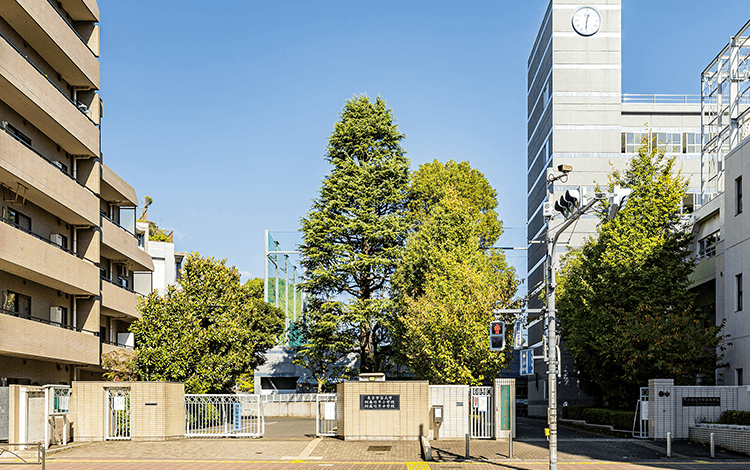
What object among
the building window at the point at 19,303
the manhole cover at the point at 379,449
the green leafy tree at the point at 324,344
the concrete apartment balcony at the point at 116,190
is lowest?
the manhole cover at the point at 379,449

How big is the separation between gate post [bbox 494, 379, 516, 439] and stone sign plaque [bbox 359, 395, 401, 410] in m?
3.70

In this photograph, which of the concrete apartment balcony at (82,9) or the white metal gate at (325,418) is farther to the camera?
the concrete apartment balcony at (82,9)

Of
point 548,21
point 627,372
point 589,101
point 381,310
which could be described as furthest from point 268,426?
point 548,21

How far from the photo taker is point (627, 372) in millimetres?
33719

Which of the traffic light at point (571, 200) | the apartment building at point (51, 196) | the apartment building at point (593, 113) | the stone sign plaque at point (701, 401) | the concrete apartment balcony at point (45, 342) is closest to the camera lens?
the traffic light at point (571, 200)

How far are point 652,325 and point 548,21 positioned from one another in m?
45.5

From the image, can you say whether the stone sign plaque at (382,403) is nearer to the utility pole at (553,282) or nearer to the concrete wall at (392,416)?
the concrete wall at (392,416)

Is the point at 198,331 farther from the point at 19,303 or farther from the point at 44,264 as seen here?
the point at 19,303

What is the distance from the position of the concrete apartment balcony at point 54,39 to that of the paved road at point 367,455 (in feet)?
57.9

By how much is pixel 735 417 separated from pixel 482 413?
918cm

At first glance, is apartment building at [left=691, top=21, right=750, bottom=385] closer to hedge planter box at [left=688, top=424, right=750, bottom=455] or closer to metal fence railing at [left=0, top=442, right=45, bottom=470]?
hedge planter box at [left=688, top=424, right=750, bottom=455]

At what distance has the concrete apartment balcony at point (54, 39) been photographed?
31780 mm

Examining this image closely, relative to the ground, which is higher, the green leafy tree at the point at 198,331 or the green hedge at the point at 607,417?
the green leafy tree at the point at 198,331

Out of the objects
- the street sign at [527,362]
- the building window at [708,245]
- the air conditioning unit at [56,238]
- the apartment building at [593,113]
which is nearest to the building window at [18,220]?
the air conditioning unit at [56,238]
